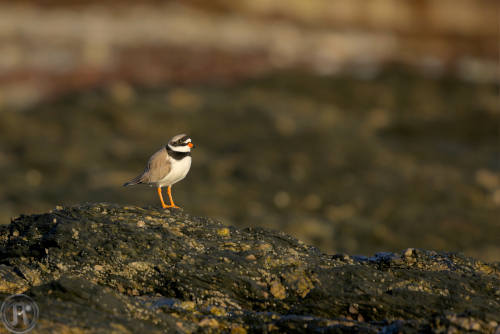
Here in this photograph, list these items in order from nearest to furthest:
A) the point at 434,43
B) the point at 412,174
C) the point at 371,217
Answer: the point at 371,217
the point at 412,174
the point at 434,43

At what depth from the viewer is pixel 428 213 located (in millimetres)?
24375

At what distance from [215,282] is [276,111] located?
3041 centimetres

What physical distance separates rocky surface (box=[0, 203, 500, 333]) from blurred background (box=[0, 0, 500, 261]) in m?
12.8

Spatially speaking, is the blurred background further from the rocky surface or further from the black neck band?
the rocky surface

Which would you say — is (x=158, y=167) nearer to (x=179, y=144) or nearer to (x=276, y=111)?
(x=179, y=144)

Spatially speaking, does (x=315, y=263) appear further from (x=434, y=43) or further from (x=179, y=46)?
(x=434, y=43)

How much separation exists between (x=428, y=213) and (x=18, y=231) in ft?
62.7

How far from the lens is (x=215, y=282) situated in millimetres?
→ 7059

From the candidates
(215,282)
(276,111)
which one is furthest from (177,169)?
(276,111)

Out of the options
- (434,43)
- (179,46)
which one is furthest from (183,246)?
(434,43)

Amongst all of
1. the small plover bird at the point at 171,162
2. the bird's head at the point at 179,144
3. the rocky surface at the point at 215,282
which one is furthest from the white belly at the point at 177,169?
the rocky surface at the point at 215,282

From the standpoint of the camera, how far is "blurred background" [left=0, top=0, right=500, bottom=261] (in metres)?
24.4

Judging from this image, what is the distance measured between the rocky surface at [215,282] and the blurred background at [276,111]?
12.8 metres

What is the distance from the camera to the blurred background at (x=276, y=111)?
2444cm
